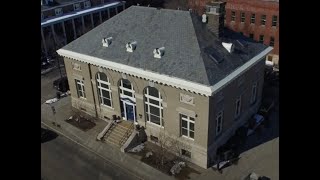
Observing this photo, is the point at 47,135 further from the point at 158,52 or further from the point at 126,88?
the point at 158,52

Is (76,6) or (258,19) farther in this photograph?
(76,6)

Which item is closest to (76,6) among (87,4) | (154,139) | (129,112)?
(87,4)

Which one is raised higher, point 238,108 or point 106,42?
point 106,42

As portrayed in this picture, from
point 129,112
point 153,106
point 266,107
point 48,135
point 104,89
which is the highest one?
point 104,89

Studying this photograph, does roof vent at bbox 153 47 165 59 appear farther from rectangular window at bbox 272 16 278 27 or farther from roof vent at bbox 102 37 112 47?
rectangular window at bbox 272 16 278 27
